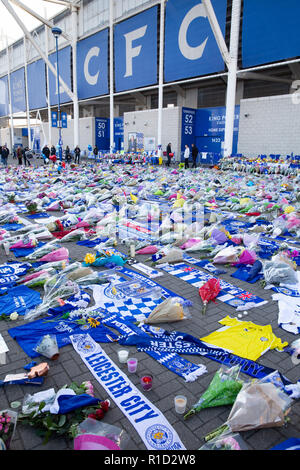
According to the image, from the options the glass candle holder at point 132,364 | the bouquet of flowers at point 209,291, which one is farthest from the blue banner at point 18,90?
the glass candle holder at point 132,364

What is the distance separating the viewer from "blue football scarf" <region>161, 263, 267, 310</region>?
4207 mm

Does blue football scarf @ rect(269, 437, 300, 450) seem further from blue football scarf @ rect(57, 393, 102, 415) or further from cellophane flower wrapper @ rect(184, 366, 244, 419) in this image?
blue football scarf @ rect(57, 393, 102, 415)

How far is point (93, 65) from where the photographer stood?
32.1 meters

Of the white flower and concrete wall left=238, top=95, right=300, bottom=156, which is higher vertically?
concrete wall left=238, top=95, right=300, bottom=156

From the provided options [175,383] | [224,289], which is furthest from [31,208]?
[175,383]

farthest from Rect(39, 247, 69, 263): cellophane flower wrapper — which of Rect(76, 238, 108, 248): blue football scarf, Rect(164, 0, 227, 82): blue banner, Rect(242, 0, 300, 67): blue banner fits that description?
Rect(164, 0, 227, 82): blue banner

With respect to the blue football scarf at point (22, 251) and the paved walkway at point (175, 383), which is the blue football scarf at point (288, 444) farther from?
the blue football scarf at point (22, 251)

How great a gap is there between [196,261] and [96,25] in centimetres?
3374

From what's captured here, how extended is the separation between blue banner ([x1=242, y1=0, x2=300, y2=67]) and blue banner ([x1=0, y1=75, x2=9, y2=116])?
4410 centimetres

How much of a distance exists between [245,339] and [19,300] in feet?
9.10

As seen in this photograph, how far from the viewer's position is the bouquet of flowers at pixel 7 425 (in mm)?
2152

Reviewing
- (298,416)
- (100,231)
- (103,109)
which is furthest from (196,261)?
(103,109)

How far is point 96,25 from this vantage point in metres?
31.6
